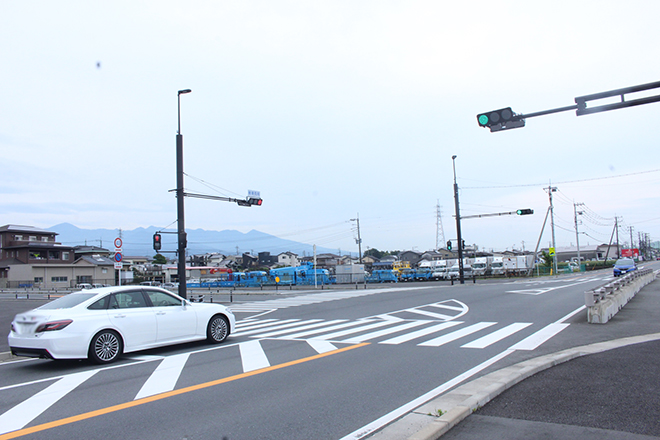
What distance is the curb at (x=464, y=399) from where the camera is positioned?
4.62 meters

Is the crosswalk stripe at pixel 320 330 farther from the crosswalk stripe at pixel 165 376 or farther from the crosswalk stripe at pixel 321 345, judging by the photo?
the crosswalk stripe at pixel 165 376

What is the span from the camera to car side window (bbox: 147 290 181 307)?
9812mm

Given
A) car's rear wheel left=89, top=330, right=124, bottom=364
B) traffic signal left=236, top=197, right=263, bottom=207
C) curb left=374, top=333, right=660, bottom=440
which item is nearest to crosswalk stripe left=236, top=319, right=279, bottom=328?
car's rear wheel left=89, top=330, right=124, bottom=364

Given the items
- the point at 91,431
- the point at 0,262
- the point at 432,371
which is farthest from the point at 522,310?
the point at 0,262

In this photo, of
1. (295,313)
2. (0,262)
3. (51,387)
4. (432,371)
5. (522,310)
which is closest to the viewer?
(51,387)

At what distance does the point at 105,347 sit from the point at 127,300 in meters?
1.02

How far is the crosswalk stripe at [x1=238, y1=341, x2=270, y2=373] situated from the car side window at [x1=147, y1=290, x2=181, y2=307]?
174 cm

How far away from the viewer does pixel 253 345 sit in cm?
1054

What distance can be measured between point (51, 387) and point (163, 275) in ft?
244

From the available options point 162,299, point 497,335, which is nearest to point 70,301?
point 162,299

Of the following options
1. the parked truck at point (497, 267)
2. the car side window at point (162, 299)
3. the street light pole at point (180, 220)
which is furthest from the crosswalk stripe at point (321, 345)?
the parked truck at point (497, 267)

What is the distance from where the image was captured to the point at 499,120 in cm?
1012

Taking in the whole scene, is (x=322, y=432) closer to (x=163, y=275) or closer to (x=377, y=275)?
(x=377, y=275)

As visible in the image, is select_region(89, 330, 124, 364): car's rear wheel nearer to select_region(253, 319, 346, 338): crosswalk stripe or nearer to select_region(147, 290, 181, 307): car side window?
select_region(147, 290, 181, 307): car side window
